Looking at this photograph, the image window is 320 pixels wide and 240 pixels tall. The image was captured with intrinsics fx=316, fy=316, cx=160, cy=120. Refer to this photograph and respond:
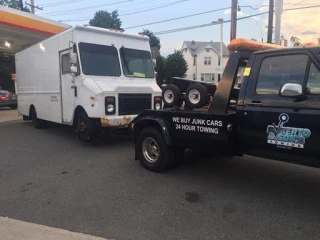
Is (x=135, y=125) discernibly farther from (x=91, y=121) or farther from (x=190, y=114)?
(x=91, y=121)

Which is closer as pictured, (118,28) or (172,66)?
(118,28)

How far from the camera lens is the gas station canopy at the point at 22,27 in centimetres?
1443

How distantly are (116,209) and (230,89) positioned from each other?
238 cm

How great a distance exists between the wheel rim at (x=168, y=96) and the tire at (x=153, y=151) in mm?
597

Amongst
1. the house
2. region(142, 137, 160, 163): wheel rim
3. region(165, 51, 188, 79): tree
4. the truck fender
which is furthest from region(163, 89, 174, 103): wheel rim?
the house

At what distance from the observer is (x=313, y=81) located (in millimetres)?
3779

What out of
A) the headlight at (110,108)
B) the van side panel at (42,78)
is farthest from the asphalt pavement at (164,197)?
the van side panel at (42,78)

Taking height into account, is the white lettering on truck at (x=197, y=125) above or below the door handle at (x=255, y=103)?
below

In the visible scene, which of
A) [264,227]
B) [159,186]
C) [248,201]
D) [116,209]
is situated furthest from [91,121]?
[264,227]

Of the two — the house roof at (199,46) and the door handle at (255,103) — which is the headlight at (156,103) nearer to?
A: the door handle at (255,103)

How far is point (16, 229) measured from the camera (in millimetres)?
3688

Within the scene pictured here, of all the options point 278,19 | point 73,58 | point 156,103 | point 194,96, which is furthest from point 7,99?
point 194,96

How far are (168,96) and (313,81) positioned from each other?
2.66m

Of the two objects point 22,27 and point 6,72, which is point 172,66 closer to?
point 6,72
